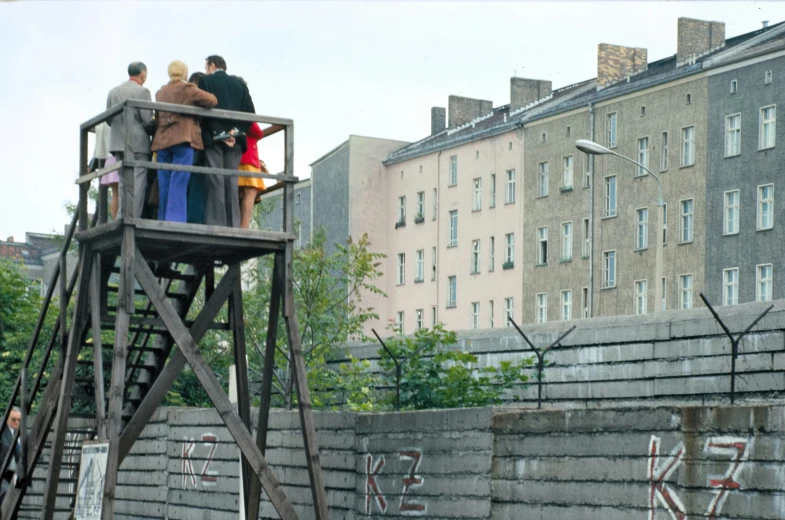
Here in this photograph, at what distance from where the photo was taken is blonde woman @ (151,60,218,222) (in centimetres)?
A: 1795

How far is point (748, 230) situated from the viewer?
65.7 metres

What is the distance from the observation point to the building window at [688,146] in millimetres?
68250

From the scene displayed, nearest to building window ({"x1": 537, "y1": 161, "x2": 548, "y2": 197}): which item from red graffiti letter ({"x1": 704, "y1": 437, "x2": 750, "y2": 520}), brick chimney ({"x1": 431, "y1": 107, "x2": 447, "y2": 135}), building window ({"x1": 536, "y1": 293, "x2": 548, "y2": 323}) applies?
building window ({"x1": 536, "y1": 293, "x2": 548, "y2": 323})

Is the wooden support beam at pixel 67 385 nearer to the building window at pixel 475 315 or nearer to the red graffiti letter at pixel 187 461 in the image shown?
the red graffiti letter at pixel 187 461

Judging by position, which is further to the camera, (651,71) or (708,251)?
(651,71)

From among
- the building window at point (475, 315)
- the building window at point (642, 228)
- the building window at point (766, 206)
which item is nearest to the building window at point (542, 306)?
the building window at point (475, 315)

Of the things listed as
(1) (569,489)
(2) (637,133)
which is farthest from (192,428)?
(2) (637,133)

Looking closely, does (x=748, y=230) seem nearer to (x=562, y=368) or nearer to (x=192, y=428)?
(x=562, y=368)

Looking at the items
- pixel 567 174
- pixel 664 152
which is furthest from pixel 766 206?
pixel 567 174

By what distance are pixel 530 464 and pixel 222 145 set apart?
15.6ft

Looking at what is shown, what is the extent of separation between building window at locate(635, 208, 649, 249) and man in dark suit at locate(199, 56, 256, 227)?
53.4 meters

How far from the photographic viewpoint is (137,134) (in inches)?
714

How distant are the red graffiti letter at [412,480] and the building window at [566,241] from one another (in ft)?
187

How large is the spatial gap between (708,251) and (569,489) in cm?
5221
